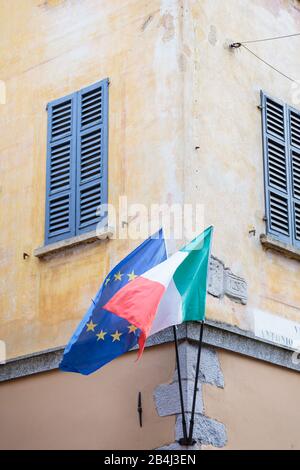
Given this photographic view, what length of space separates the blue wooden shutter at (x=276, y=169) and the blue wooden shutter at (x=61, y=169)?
2235mm

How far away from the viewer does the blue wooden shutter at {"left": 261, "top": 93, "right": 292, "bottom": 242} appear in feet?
41.6

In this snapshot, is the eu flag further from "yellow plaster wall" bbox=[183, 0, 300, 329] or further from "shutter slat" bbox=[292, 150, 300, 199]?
"shutter slat" bbox=[292, 150, 300, 199]

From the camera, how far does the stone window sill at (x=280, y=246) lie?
12.4 metres

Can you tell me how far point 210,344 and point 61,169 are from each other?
301 cm

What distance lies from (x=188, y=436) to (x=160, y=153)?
3.17m

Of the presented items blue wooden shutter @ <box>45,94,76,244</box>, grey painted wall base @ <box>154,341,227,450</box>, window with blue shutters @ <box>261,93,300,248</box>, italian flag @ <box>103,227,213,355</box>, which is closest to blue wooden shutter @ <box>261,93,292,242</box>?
window with blue shutters @ <box>261,93,300,248</box>

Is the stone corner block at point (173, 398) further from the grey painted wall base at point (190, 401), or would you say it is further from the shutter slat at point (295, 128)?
the shutter slat at point (295, 128)

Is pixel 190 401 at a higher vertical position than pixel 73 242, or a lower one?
lower

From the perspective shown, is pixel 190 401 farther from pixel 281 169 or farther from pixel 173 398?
pixel 281 169

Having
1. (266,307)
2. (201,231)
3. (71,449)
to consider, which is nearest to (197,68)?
(201,231)

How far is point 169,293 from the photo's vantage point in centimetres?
1085

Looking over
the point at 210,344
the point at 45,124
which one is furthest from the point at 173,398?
the point at 45,124

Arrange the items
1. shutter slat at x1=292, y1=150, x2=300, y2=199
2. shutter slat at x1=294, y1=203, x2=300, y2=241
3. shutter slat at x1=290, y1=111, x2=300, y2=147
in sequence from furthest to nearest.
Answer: shutter slat at x1=290, y1=111, x2=300, y2=147, shutter slat at x1=292, y1=150, x2=300, y2=199, shutter slat at x1=294, y1=203, x2=300, y2=241
